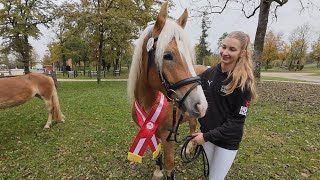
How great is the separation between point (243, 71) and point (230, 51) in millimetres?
233

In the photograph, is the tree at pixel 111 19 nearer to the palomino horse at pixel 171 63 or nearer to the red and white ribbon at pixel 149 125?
the red and white ribbon at pixel 149 125

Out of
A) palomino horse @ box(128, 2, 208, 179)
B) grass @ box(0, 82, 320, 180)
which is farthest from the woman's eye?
grass @ box(0, 82, 320, 180)

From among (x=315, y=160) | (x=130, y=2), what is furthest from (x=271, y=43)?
(x=315, y=160)

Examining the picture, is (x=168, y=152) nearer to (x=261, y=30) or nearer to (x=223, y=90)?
(x=223, y=90)

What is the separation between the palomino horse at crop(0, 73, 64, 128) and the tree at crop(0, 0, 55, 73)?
10.1 metres

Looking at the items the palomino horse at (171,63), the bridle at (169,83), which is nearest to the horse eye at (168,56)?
the palomino horse at (171,63)

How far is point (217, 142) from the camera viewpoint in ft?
7.96

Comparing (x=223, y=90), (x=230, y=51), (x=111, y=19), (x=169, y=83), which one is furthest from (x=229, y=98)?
(x=111, y=19)

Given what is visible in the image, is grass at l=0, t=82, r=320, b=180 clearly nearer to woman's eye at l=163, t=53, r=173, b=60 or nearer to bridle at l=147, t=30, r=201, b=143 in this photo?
bridle at l=147, t=30, r=201, b=143

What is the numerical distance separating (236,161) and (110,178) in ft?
7.35

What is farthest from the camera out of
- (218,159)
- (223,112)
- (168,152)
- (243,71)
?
(168,152)

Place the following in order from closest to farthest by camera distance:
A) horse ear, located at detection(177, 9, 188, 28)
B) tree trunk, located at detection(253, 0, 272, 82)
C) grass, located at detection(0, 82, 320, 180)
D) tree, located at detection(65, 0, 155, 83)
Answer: horse ear, located at detection(177, 9, 188, 28) < grass, located at detection(0, 82, 320, 180) < tree trunk, located at detection(253, 0, 272, 82) < tree, located at detection(65, 0, 155, 83)

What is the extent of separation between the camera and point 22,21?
14250 mm

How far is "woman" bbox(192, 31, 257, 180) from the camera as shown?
7.22 feet
